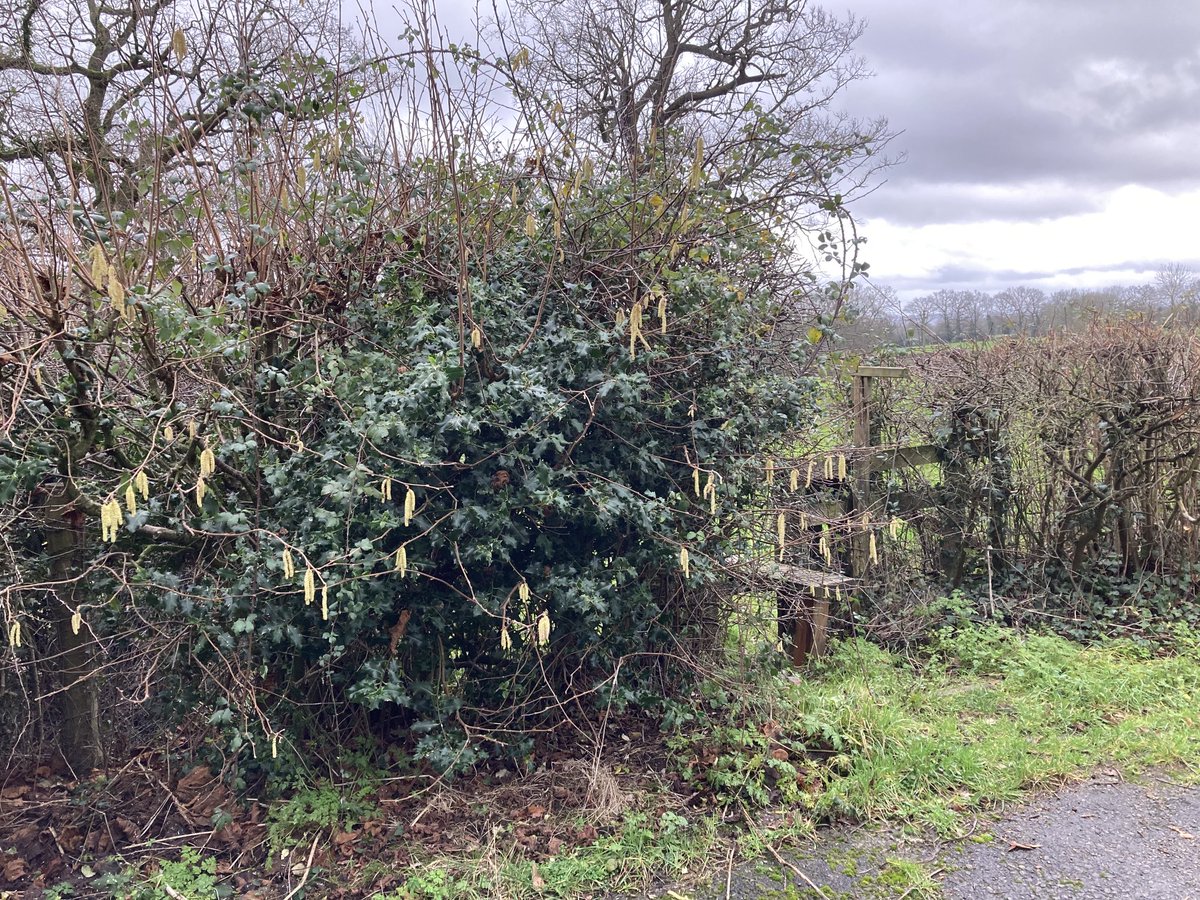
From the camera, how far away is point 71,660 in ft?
11.4

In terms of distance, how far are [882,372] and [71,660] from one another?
535 cm

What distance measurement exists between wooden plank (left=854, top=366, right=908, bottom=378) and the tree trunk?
4953 mm

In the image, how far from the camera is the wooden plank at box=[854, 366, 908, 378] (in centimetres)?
569

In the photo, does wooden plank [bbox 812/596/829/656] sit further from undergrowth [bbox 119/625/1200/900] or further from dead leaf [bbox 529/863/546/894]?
dead leaf [bbox 529/863/546/894]

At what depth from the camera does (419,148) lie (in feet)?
12.5

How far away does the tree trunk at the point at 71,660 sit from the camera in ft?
10.7

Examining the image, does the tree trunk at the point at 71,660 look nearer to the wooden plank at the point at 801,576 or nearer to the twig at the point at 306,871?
the twig at the point at 306,871

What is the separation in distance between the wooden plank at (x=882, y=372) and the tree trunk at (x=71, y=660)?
4953 mm

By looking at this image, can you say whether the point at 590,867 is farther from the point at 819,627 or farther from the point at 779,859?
the point at 819,627

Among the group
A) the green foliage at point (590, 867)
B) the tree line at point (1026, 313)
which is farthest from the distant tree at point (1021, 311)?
the green foliage at point (590, 867)

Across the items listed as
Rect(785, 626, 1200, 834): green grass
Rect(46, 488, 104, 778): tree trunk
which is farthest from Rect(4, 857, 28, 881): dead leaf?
Rect(785, 626, 1200, 834): green grass

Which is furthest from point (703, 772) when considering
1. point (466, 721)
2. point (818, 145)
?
point (818, 145)

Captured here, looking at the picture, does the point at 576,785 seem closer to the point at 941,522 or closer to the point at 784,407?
→ the point at 784,407

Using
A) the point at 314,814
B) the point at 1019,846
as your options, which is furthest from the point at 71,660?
the point at 1019,846
